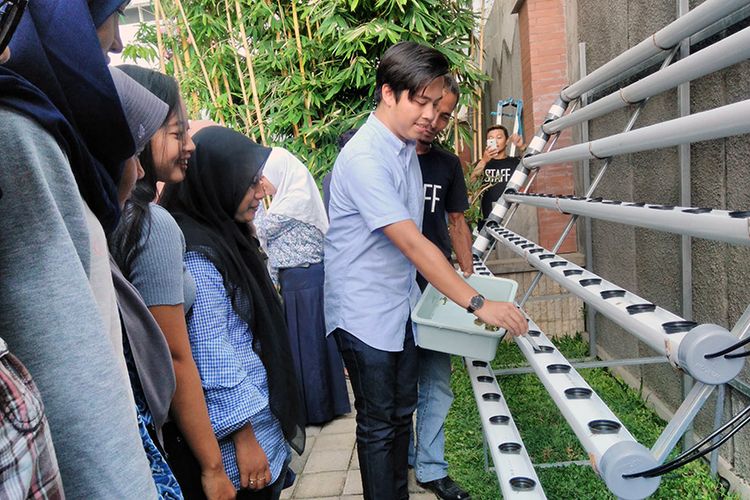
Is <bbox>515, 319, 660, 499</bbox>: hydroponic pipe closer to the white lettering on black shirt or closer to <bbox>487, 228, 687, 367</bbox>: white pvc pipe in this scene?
<bbox>487, 228, 687, 367</bbox>: white pvc pipe

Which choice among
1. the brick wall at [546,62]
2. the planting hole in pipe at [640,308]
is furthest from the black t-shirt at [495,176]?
the planting hole in pipe at [640,308]

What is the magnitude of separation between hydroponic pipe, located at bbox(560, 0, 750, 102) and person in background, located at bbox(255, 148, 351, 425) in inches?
64.9

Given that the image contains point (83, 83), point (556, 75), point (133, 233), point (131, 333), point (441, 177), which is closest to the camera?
point (83, 83)

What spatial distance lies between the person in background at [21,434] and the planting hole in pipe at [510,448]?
1533 mm

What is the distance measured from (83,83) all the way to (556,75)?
507cm

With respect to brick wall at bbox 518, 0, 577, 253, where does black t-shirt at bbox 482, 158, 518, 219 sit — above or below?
below

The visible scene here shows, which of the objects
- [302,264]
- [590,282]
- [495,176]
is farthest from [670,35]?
[495,176]

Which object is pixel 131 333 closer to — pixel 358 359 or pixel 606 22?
pixel 358 359

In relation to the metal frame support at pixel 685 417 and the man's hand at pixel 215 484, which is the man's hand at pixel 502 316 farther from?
the man's hand at pixel 215 484

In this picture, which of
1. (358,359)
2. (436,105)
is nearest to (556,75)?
(436,105)

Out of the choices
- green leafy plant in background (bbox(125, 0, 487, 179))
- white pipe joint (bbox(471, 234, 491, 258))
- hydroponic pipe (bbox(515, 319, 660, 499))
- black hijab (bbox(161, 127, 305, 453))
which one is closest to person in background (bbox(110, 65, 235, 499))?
black hijab (bbox(161, 127, 305, 453))

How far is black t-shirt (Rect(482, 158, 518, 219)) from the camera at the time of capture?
5105mm

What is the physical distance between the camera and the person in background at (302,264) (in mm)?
3701

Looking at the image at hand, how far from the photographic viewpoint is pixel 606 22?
3.72 metres
